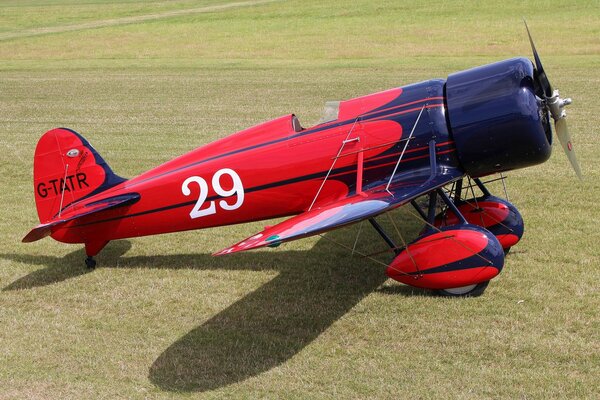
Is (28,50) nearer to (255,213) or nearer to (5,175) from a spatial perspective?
(5,175)

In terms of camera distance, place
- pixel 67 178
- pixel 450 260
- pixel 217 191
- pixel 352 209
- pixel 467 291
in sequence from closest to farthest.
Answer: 1. pixel 352 209
2. pixel 450 260
3. pixel 467 291
4. pixel 217 191
5. pixel 67 178

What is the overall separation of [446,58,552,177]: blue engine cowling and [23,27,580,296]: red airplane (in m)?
0.01

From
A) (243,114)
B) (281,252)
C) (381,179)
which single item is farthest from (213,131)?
(381,179)

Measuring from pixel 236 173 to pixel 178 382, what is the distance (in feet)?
8.58

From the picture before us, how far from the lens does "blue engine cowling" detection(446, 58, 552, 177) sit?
24.2 ft

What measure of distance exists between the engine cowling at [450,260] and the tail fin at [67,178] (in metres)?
3.51

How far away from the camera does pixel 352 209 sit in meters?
6.64

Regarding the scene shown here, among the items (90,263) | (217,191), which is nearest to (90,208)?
(90,263)

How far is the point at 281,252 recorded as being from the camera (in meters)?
9.08

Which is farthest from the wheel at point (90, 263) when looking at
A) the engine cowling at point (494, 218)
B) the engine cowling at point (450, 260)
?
the engine cowling at point (494, 218)

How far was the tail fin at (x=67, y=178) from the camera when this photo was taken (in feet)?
28.5

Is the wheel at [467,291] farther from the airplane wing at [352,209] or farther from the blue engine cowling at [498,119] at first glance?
the blue engine cowling at [498,119]

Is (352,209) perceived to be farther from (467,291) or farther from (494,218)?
(494,218)

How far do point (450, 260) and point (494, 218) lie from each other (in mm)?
1580
